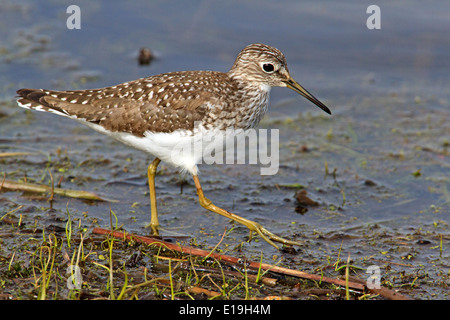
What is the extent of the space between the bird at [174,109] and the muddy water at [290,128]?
0.80 meters

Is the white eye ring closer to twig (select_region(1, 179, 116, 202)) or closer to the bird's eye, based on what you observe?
the bird's eye

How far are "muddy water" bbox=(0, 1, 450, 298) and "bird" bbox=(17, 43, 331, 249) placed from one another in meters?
0.80

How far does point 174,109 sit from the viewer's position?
21.1 feet

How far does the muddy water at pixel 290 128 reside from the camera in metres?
6.90

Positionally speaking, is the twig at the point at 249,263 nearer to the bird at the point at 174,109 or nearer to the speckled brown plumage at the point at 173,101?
the bird at the point at 174,109

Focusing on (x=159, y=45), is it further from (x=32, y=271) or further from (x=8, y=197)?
(x=32, y=271)

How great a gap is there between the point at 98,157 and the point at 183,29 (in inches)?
189

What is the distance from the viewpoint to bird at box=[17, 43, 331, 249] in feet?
21.0

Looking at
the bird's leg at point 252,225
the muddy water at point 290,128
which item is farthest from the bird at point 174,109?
the muddy water at point 290,128

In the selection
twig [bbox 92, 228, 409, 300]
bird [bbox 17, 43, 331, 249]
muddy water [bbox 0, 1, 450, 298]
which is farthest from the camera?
muddy water [bbox 0, 1, 450, 298]

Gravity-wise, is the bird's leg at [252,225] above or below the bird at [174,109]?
below

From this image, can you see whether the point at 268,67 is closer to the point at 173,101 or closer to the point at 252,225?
the point at 173,101

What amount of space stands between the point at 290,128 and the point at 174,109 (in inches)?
147

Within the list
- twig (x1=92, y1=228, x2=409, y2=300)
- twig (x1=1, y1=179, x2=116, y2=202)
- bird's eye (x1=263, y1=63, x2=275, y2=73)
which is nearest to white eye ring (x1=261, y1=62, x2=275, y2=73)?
bird's eye (x1=263, y1=63, x2=275, y2=73)
